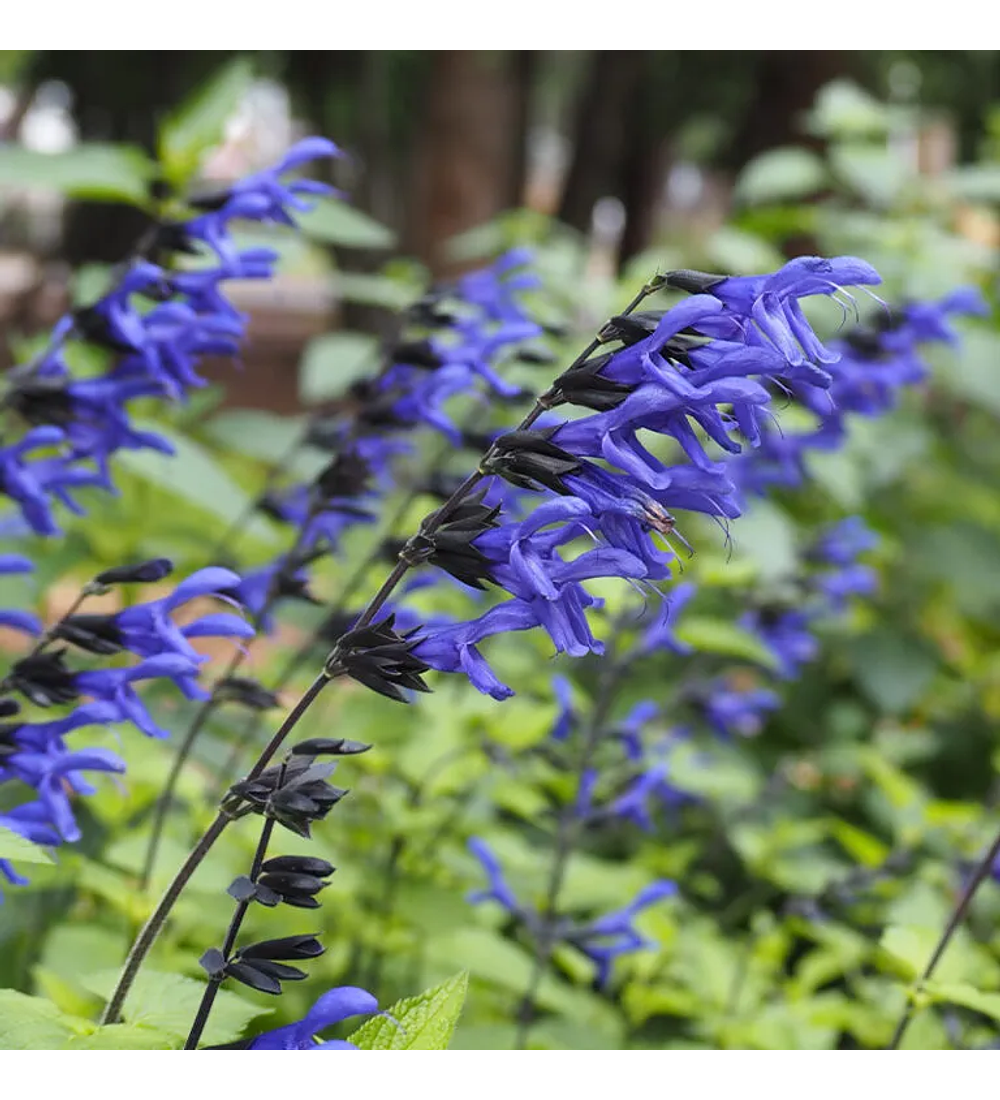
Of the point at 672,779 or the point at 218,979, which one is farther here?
the point at 672,779

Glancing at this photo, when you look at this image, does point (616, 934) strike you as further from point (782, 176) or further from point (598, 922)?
point (782, 176)

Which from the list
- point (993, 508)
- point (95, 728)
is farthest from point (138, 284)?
point (993, 508)

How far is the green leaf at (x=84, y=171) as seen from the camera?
196cm

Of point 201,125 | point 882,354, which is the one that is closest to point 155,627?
point 201,125

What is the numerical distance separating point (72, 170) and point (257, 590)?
2.99 ft

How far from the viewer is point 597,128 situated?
6934mm

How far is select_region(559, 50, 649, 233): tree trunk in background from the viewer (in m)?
6.93

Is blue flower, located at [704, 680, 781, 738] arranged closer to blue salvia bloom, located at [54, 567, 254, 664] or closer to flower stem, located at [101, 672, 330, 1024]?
blue salvia bloom, located at [54, 567, 254, 664]

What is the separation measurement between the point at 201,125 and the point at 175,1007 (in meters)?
1.54

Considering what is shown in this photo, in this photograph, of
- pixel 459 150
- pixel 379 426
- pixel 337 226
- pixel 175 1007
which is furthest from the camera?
pixel 459 150

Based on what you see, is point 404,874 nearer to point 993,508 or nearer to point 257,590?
point 257,590

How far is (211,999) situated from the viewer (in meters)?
0.90

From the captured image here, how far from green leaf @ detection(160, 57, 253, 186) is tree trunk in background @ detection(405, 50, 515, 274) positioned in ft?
8.22
